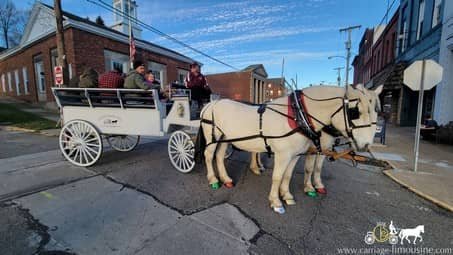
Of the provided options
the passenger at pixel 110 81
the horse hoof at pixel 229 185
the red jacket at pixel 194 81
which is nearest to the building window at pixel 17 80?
the passenger at pixel 110 81

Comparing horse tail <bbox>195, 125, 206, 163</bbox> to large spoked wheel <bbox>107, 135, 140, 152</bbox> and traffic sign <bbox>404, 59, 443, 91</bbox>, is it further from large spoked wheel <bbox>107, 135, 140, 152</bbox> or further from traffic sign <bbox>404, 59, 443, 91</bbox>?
traffic sign <bbox>404, 59, 443, 91</bbox>

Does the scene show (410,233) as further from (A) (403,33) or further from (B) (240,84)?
(B) (240,84)

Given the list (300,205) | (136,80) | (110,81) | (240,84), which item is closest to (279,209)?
(300,205)

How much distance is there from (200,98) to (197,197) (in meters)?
2.54

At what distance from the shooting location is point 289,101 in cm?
272

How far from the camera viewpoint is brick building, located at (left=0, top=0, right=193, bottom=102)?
11.4 metres

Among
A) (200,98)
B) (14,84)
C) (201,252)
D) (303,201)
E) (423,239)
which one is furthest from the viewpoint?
(14,84)

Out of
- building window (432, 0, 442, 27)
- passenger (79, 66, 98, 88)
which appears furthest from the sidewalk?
passenger (79, 66, 98, 88)

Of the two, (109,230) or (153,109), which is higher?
(153,109)

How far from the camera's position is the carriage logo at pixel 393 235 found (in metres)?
A: 2.08

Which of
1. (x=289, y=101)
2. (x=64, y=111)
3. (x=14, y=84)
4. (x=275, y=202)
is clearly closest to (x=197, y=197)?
(x=275, y=202)

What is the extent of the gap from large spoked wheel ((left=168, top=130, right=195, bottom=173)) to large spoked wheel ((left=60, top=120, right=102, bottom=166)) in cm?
158

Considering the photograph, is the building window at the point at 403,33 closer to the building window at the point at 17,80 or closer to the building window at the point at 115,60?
the building window at the point at 115,60

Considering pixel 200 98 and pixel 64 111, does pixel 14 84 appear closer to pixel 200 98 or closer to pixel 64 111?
pixel 64 111
